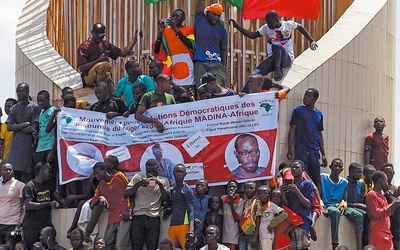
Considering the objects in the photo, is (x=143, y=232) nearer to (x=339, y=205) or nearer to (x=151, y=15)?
(x=339, y=205)

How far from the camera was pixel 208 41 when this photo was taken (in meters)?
21.3

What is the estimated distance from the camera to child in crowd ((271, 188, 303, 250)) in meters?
19.1

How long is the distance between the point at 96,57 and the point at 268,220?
13.5 ft

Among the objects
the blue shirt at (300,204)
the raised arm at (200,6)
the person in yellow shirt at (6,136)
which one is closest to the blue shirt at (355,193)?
the blue shirt at (300,204)

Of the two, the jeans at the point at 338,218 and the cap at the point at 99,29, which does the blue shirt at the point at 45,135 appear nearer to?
the cap at the point at 99,29

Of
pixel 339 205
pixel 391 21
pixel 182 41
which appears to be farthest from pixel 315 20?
pixel 339 205

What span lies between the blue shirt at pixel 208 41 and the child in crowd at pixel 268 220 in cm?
284

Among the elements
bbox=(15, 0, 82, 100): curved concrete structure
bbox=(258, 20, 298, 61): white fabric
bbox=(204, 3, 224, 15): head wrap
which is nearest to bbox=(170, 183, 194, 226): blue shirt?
bbox=(258, 20, 298, 61): white fabric

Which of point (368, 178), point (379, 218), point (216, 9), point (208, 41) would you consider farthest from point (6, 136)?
point (379, 218)

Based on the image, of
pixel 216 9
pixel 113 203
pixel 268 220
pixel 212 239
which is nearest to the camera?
pixel 212 239

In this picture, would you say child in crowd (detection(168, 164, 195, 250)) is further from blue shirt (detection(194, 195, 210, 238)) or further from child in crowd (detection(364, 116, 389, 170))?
child in crowd (detection(364, 116, 389, 170))

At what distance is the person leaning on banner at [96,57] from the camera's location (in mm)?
21672

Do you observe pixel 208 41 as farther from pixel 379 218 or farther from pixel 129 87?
pixel 379 218

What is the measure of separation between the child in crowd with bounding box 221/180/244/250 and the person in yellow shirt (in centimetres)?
380
